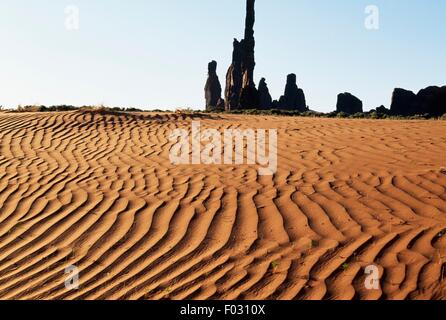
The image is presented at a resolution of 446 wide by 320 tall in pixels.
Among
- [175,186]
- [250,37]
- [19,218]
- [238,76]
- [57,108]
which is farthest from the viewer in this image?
[238,76]

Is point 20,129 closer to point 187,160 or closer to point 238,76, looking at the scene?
point 187,160

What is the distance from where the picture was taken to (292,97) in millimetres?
80500

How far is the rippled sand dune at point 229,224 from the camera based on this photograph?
13.1 feet

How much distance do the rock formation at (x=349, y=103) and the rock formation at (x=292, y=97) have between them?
6.88 m

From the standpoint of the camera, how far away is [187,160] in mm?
7973

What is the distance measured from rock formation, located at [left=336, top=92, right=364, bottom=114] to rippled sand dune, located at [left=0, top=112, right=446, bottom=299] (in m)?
67.6

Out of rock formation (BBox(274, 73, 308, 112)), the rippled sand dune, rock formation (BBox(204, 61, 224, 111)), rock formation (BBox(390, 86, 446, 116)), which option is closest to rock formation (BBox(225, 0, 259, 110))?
rock formation (BBox(204, 61, 224, 111))

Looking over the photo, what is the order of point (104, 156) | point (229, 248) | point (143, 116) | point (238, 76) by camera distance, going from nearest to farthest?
point (229, 248)
point (104, 156)
point (143, 116)
point (238, 76)

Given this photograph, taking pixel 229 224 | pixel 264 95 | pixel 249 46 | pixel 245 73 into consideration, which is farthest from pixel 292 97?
pixel 229 224

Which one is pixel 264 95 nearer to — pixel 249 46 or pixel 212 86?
pixel 212 86

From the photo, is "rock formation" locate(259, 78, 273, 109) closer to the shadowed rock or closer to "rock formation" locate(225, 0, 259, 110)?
"rock formation" locate(225, 0, 259, 110)

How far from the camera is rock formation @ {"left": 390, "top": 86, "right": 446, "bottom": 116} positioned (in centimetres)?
6284
